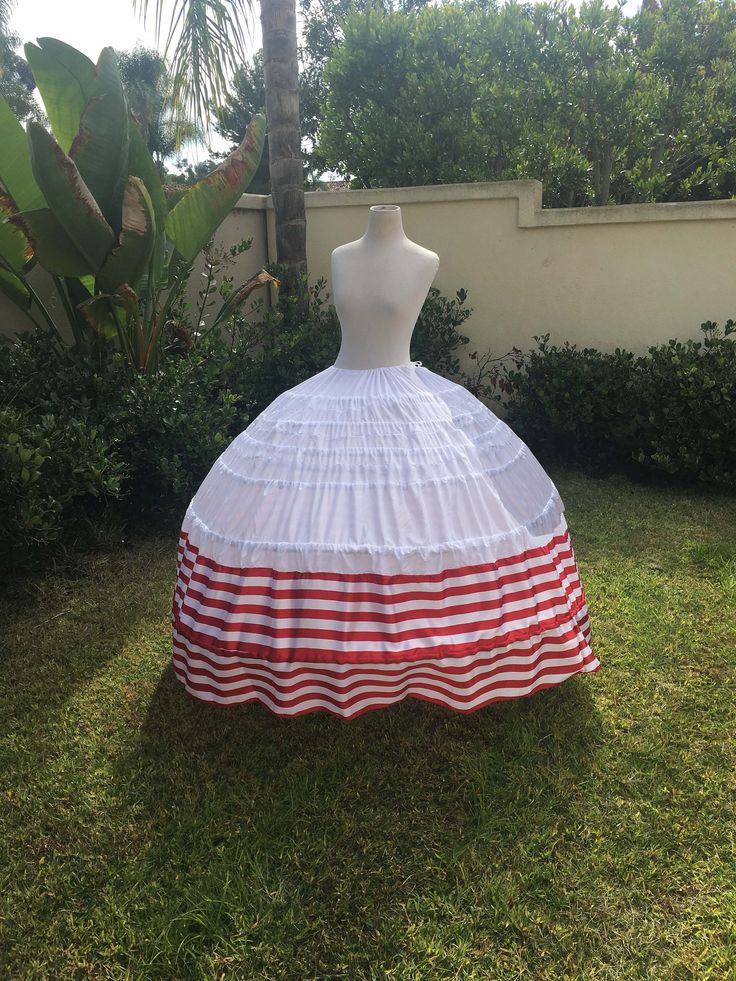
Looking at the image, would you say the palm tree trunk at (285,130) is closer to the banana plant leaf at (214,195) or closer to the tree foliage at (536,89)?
the banana plant leaf at (214,195)

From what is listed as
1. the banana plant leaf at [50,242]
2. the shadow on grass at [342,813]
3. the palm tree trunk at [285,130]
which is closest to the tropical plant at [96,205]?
the banana plant leaf at [50,242]

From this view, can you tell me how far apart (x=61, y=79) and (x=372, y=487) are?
12.1 ft

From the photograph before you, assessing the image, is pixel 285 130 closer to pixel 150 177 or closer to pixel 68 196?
pixel 150 177

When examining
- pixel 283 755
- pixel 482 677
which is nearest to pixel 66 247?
pixel 283 755

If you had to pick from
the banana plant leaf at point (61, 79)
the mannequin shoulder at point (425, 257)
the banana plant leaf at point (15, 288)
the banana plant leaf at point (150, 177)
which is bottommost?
the banana plant leaf at point (15, 288)

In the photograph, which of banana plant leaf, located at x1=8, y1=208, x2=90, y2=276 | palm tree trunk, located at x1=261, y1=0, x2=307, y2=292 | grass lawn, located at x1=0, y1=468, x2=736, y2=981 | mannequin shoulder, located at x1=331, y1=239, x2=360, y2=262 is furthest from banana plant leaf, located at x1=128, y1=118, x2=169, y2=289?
grass lawn, located at x1=0, y1=468, x2=736, y2=981

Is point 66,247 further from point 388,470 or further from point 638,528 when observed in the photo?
point 638,528

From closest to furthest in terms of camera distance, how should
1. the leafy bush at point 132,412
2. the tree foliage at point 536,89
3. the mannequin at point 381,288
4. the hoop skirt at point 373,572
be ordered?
the hoop skirt at point 373,572
the mannequin at point 381,288
the leafy bush at point 132,412
the tree foliage at point 536,89

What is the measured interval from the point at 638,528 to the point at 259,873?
3362 mm

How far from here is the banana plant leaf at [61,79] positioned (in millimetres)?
4152

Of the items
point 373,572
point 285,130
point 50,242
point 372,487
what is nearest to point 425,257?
point 372,487

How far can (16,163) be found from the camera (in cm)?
411

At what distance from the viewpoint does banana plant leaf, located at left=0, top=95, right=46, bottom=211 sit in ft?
13.2

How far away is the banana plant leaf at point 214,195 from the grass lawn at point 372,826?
271 cm
